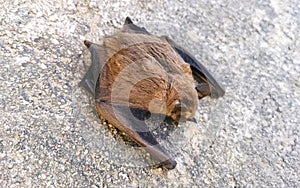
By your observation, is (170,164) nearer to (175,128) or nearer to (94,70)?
(175,128)

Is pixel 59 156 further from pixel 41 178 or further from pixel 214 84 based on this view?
pixel 214 84

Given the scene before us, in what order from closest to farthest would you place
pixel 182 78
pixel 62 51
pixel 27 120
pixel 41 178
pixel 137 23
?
pixel 41 178 < pixel 27 120 < pixel 182 78 < pixel 62 51 < pixel 137 23

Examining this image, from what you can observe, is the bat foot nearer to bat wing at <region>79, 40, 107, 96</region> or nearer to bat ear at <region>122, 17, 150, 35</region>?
bat wing at <region>79, 40, 107, 96</region>

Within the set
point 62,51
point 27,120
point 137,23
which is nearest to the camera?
point 27,120

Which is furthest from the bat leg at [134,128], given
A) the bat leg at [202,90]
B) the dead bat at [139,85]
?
the bat leg at [202,90]

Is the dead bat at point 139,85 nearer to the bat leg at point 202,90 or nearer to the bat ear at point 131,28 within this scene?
the bat leg at point 202,90

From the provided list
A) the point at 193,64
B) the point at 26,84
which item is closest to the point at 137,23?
the point at 193,64

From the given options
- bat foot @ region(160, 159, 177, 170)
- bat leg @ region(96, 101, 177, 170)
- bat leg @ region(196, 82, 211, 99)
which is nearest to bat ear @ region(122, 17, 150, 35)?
bat leg @ region(196, 82, 211, 99)
